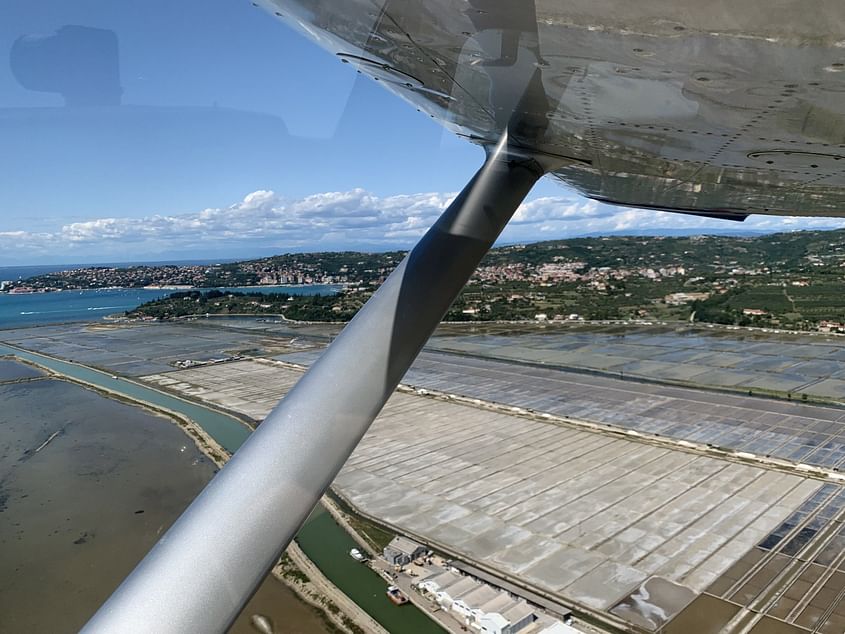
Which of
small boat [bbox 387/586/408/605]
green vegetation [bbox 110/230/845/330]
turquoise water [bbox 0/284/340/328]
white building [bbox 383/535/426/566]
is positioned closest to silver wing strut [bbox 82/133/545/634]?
small boat [bbox 387/586/408/605]

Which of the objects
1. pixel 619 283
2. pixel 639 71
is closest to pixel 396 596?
pixel 639 71

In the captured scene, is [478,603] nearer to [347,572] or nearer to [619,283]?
[347,572]

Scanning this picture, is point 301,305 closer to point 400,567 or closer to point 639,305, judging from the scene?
point 639,305

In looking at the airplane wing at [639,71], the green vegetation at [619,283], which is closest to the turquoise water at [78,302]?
the green vegetation at [619,283]

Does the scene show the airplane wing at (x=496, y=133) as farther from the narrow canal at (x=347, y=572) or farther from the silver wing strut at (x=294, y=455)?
the narrow canal at (x=347, y=572)

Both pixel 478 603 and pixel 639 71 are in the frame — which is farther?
pixel 478 603

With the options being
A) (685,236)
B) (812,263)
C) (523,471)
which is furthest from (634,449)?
(685,236)

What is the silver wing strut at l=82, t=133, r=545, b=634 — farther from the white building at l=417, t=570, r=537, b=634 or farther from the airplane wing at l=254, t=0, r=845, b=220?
the white building at l=417, t=570, r=537, b=634
